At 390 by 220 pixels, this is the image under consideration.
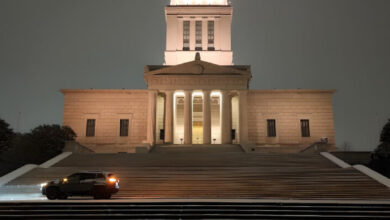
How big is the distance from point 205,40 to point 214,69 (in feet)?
43.6

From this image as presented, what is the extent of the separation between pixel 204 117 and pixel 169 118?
13.1ft

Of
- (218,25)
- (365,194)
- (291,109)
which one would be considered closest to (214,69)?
(291,109)

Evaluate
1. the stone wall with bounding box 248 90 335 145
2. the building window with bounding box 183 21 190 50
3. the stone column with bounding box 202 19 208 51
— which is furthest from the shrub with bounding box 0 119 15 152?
the stone column with bounding box 202 19 208 51

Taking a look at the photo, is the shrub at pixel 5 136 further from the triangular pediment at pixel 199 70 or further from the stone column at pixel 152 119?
the triangular pediment at pixel 199 70

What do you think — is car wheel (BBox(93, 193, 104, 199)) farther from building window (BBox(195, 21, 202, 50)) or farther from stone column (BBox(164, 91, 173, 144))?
building window (BBox(195, 21, 202, 50))

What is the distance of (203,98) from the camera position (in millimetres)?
42312

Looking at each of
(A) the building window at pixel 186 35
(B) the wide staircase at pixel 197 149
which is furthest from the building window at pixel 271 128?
(A) the building window at pixel 186 35

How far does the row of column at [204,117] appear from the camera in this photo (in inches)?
1596

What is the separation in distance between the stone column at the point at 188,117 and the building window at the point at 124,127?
348 inches

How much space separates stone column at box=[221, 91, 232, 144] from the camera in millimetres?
40812

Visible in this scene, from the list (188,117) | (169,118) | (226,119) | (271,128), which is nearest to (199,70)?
(188,117)

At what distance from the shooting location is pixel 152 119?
41.0 meters

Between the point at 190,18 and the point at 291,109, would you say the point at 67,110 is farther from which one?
the point at 291,109

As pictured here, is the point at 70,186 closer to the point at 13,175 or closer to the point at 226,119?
the point at 13,175
